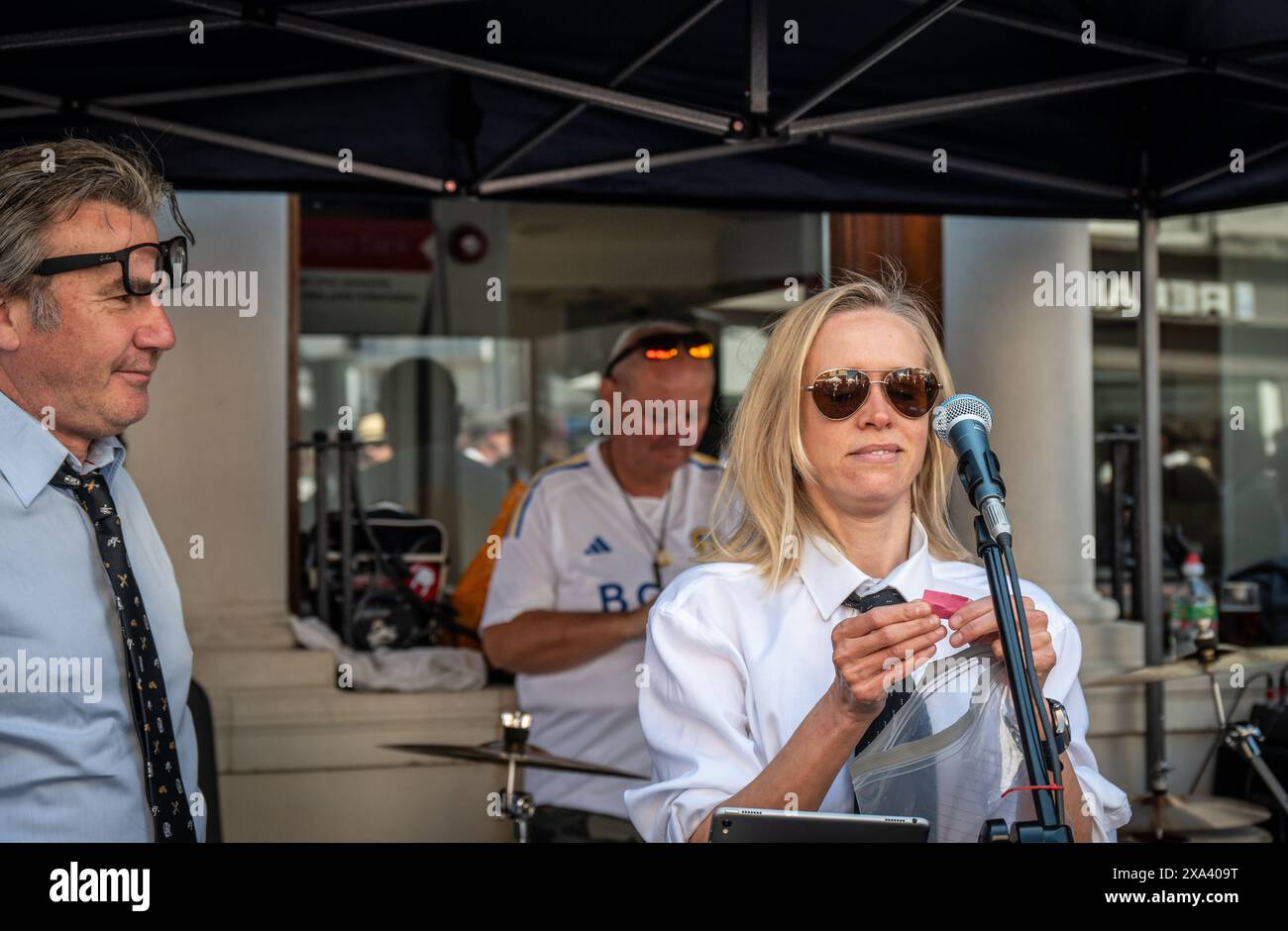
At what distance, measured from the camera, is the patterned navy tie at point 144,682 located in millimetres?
2236

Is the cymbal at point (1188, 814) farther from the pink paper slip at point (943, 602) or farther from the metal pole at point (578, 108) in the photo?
the metal pole at point (578, 108)

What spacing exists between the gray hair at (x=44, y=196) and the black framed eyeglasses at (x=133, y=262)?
27mm

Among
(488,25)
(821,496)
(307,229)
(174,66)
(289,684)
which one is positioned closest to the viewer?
(821,496)

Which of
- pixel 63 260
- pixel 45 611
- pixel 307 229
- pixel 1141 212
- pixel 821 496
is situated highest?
pixel 307 229

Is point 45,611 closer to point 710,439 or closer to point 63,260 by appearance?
point 63,260

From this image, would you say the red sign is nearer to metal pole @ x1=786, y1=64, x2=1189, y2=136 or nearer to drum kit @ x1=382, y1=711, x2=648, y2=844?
drum kit @ x1=382, y1=711, x2=648, y2=844

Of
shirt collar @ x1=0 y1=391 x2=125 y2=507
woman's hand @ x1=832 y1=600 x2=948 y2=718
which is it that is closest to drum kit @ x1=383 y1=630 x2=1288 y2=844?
shirt collar @ x1=0 y1=391 x2=125 y2=507

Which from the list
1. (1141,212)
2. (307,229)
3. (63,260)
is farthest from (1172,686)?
(307,229)

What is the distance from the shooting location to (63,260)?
222cm

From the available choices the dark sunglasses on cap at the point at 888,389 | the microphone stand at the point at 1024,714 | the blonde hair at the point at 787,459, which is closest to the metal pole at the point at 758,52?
the blonde hair at the point at 787,459

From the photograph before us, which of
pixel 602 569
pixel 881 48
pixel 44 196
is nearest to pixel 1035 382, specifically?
pixel 602 569

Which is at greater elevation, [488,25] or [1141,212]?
[488,25]
